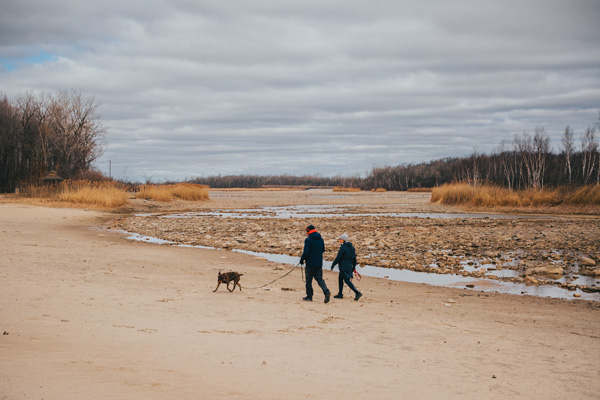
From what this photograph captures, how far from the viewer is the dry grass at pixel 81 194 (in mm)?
41094

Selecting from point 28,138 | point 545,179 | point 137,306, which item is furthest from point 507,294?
point 545,179

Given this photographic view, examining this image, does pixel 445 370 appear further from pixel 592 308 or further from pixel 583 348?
pixel 592 308

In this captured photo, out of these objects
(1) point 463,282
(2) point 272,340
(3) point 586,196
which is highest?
(3) point 586,196

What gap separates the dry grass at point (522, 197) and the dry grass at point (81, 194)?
31663mm

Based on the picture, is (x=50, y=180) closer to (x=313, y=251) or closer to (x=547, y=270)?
(x=313, y=251)

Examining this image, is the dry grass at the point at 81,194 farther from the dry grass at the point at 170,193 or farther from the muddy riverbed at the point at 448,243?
the muddy riverbed at the point at 448,243

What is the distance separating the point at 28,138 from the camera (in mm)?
60281

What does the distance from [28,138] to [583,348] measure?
64.5m

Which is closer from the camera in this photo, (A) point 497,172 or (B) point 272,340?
(B) point 272,340

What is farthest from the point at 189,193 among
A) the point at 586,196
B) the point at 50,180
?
the point at 586,196

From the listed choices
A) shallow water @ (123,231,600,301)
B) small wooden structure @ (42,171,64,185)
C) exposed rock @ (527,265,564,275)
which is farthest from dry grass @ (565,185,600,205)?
small wooden structure @ (42,171,64,185)

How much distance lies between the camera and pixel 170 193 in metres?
58.4

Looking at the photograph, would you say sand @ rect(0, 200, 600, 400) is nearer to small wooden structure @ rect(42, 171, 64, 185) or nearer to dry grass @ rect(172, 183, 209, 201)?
small wooden structure @ rect(42, 171, 64, 185)

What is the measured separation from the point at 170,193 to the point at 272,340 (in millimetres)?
52781
